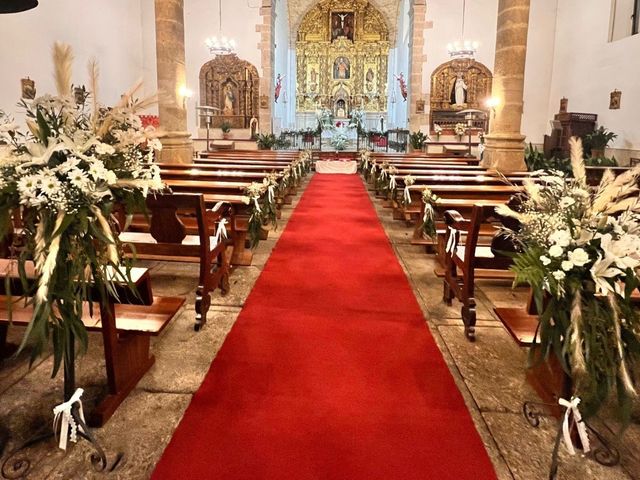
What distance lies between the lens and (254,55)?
16.5m

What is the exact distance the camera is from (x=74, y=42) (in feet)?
39.4

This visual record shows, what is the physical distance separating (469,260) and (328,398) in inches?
54.2

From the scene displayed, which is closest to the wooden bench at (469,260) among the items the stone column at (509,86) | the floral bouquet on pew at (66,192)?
the floral bouquet on pew at (66,192)

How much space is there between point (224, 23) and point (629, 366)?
16924 millimetres

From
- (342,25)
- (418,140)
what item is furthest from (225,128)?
(342,25)

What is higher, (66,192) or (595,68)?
(595,68)

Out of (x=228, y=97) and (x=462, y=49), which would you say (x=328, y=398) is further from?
(x=228, y=97)

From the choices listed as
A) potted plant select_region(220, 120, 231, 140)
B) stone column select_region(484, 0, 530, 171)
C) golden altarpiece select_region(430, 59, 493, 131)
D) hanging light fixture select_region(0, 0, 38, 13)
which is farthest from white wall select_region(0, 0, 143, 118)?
golden altarpiece select_region(430, 59, 493, 131)

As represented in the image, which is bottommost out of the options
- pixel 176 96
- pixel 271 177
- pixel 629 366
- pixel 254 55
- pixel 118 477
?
pixel 118 477

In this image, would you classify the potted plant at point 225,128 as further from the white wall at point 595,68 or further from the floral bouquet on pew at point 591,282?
the floral bouquet on pew at point 591,282

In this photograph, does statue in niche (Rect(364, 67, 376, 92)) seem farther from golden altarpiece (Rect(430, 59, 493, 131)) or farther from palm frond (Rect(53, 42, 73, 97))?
palm frond (Rect(53, 42, 73, 97))

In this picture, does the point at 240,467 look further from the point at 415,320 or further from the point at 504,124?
the point at 504,124

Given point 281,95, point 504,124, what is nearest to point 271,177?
point 504,124

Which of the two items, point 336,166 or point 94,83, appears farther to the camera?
Result: point 336,166
